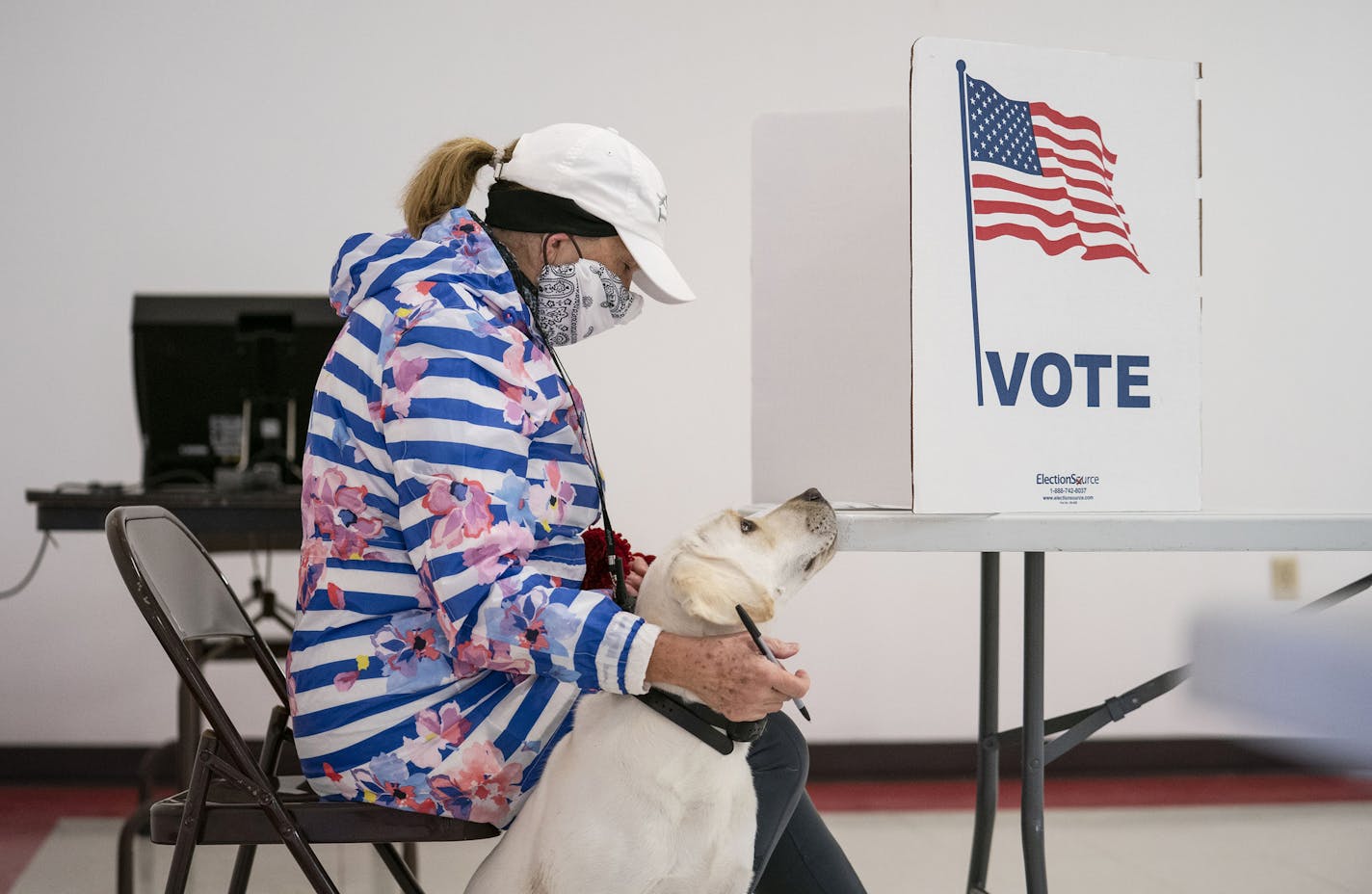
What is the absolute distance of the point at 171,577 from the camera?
4.37ft

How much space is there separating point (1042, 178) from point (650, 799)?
0.87 metres

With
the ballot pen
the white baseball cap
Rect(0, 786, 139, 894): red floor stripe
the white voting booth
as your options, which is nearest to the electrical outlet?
the white voting booth

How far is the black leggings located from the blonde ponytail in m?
0.81

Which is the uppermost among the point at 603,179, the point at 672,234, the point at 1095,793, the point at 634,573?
the point at 672,234

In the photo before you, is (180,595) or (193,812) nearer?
(193,812)

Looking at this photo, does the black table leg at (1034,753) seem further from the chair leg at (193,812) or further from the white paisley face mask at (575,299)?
the chair leg at (193,812)

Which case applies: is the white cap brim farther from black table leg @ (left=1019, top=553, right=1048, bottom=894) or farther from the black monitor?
the black monitor

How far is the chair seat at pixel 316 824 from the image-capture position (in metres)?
1.24

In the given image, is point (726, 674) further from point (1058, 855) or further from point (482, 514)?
point (1058, 855)

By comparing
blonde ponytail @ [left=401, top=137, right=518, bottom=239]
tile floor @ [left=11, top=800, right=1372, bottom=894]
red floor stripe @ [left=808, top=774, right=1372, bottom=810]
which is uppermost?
blonde ponytail @ [left=401, top=137, right=518, bottom=239]

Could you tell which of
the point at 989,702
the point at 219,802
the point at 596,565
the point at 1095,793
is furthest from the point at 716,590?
the point at 1095,793

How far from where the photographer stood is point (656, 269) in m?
1.49

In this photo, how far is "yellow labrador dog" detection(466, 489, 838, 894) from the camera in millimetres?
1161

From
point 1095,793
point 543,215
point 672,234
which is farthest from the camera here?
point 672,234
